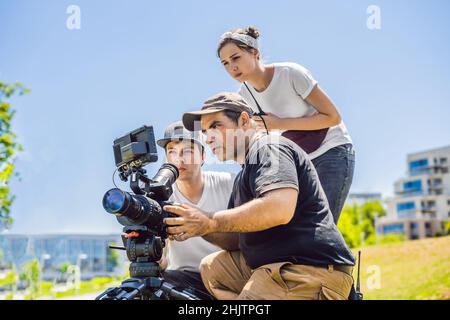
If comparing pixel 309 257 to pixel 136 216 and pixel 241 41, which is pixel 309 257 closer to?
pixel 136 216

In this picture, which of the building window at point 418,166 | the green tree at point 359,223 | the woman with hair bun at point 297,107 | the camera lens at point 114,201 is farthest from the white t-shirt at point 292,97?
the building window at point 418,166

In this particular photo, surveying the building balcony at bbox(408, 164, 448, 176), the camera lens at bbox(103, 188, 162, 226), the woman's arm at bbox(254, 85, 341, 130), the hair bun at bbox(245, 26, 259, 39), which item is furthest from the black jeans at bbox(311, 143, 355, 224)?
the building balcony at bbox(408, 164, 448, 176)

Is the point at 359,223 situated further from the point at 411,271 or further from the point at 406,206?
the point at 406,206

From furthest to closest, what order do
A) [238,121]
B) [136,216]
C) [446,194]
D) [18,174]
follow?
[446,194] < [18,174] < [238,121] < [136,216]

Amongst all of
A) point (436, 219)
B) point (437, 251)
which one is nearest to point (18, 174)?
point (437, 251)

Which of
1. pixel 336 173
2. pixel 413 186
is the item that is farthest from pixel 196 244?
pixel 413 186

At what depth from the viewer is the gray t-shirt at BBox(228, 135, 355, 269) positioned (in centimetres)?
206

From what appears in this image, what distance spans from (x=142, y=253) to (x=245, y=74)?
1.13 meters

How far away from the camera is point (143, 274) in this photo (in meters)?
2.16

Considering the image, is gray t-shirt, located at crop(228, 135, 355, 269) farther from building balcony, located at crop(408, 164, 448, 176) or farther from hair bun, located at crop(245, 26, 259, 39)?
building balcony, located at crop(408, 164, 448, 176)

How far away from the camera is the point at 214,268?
2.47m

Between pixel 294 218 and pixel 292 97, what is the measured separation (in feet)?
3.24

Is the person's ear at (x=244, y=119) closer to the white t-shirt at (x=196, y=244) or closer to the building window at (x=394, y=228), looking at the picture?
the white t-shirt at (x=196, y=244)

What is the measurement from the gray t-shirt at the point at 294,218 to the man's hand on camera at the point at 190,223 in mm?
214
